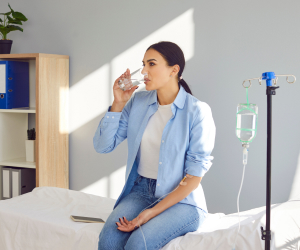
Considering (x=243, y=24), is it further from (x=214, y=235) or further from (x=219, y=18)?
(x=214, y=235)

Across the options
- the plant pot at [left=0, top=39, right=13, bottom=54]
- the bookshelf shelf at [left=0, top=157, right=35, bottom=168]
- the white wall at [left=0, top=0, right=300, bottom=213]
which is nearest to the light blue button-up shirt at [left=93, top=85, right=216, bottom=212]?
the white wall at [left=0, top=0, right=300, bottom=213]

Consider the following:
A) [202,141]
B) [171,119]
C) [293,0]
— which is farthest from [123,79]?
[293,0]

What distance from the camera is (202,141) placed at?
5.16ft

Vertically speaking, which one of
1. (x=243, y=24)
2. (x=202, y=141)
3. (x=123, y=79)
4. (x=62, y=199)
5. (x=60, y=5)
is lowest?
(x=62, y=199)

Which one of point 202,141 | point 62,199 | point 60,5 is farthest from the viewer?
point 60,5

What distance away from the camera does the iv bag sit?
1.25 meters

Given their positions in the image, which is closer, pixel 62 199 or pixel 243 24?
pixel 62 199

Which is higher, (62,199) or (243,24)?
(243,24)

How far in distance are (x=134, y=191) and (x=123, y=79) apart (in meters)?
0.57

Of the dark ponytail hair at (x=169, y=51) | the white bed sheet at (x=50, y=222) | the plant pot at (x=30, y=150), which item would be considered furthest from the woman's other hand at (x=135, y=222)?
the plant pot at (x=30, y=150)

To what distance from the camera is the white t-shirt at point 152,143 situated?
5.53ft

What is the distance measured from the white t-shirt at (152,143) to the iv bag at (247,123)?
0.49 m

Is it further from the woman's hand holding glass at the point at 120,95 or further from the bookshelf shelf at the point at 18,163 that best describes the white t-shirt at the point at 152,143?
the bookshelf shelf at the point at 18,163

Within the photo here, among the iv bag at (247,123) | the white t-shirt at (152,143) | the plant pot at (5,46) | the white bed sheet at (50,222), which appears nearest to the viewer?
the iv bag at (247,123)
